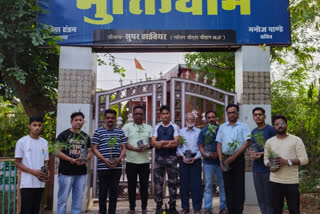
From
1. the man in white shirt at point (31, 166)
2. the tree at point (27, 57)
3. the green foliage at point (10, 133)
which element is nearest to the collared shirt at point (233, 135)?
the man in white shirt at point (31, 166)

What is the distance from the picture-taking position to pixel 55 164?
17.8 feet

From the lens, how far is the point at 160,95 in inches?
235

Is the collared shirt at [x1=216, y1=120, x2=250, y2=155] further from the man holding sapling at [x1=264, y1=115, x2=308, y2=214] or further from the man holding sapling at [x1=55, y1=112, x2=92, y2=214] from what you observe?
the man holding sapling at [x1=55, y1=112, x2=92, y2=214]

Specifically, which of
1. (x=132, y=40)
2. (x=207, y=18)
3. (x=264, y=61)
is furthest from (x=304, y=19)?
(x=132, y=40)

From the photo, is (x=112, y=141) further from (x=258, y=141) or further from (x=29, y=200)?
(x=258, y=141)

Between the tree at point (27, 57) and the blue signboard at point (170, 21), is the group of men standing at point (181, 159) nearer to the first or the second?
the blue signboard at point (170, 21)

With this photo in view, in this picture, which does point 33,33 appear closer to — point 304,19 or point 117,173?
point 117,173

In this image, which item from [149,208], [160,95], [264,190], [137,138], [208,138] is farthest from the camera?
[160,95]

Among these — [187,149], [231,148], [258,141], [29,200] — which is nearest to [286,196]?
[258,141]

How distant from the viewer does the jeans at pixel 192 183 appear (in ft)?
15.2

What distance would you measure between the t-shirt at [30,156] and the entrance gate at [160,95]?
6.99ft

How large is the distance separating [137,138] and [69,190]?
130 cm

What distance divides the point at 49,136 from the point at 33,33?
7.38 ft

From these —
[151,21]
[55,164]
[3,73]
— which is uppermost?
[151,21]
